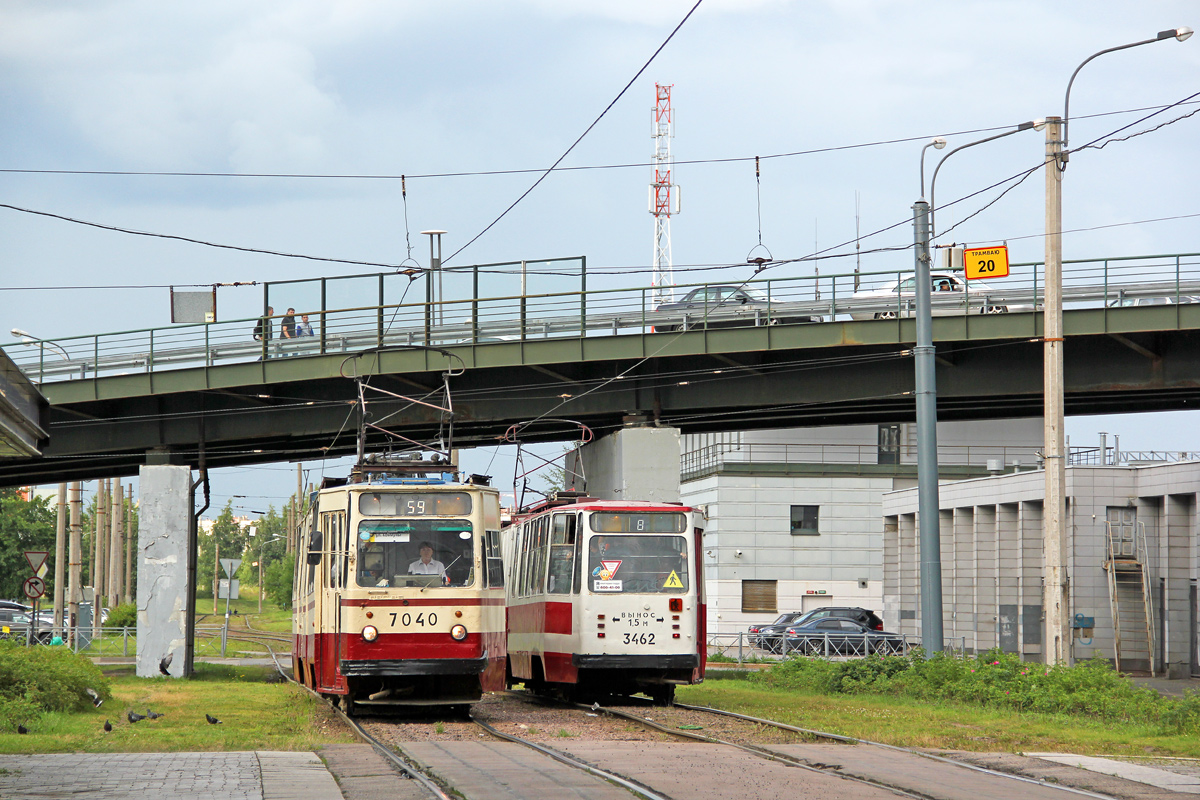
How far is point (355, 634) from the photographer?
16.5 metres

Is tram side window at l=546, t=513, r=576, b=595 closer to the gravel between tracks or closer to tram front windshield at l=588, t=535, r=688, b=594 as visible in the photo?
tram front windshield at l=588, t=535, r=688, b=594

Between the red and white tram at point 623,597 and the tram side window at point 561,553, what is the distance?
0.01m

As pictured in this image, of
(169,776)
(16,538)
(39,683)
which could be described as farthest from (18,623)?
(16,538)

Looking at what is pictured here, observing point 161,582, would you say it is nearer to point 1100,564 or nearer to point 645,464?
point 645,464

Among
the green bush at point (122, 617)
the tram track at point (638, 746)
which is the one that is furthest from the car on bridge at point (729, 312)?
the green bush at point (122, 617)

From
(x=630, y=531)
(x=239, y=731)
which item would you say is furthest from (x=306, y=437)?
(x=239, y=731)

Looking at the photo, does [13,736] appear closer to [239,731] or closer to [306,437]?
[239,731]

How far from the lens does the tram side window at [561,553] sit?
19.9 meters

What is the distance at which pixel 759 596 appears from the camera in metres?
52.2

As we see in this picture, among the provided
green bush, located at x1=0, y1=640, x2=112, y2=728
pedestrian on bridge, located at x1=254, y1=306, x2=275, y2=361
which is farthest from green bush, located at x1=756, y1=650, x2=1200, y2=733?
pedestrian on bridge, located at x1=254, y1=306, x2=275, y2=361

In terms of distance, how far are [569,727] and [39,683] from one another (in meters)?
6.69

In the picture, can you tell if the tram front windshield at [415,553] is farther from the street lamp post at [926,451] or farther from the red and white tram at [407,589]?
the street lamp post at [926,451]

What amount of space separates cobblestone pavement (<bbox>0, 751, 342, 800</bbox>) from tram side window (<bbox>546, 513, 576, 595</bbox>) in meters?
7.67

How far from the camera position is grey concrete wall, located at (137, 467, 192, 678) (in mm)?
29531
